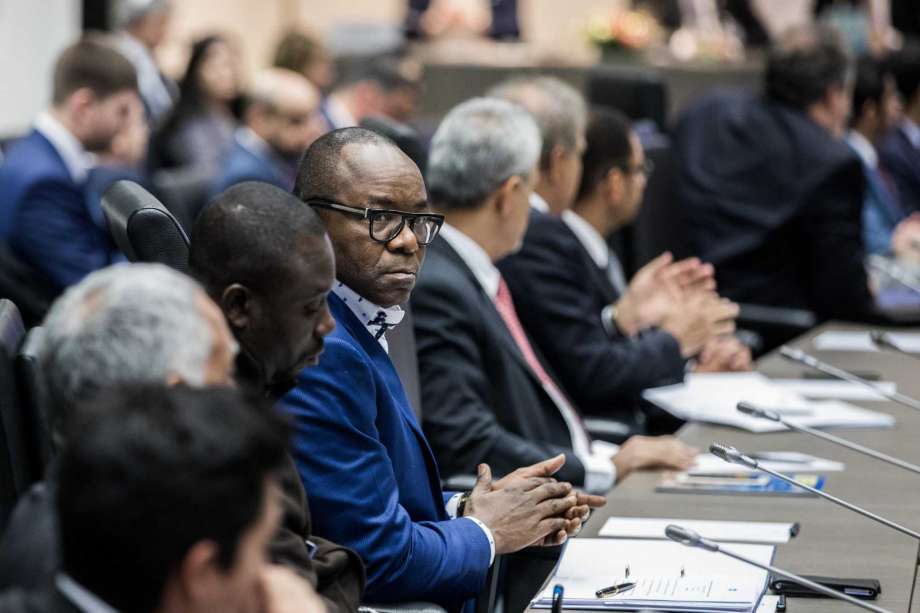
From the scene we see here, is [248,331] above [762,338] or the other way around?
above

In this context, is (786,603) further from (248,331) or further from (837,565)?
(248,331)

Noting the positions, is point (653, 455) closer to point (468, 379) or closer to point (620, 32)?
point (468, 379)

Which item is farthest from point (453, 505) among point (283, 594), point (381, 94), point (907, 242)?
point (381, 94)

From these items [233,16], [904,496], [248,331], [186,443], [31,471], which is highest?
[186,443]

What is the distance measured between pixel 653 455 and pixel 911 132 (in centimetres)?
376

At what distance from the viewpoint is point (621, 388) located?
10.6 ft

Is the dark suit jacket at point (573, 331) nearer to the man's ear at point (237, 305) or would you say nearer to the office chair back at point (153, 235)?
the office chair back at point (153, 235)

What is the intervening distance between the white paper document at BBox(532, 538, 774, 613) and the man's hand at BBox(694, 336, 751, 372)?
142 cm

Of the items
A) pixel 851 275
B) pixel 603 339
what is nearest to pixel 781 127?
pixel 851 275

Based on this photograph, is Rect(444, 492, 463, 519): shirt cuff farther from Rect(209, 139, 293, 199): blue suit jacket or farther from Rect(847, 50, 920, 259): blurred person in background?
Rect(847, 50, 920, 259): blurred person in background

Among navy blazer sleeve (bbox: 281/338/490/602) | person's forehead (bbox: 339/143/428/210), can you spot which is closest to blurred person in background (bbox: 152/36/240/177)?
person's forehead (bbox: 339/143/428/210)

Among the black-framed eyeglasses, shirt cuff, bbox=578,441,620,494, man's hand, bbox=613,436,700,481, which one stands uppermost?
the black-framed eyeglasses

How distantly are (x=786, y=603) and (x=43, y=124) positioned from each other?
110 inches

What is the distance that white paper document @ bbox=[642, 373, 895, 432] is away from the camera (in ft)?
9.87
